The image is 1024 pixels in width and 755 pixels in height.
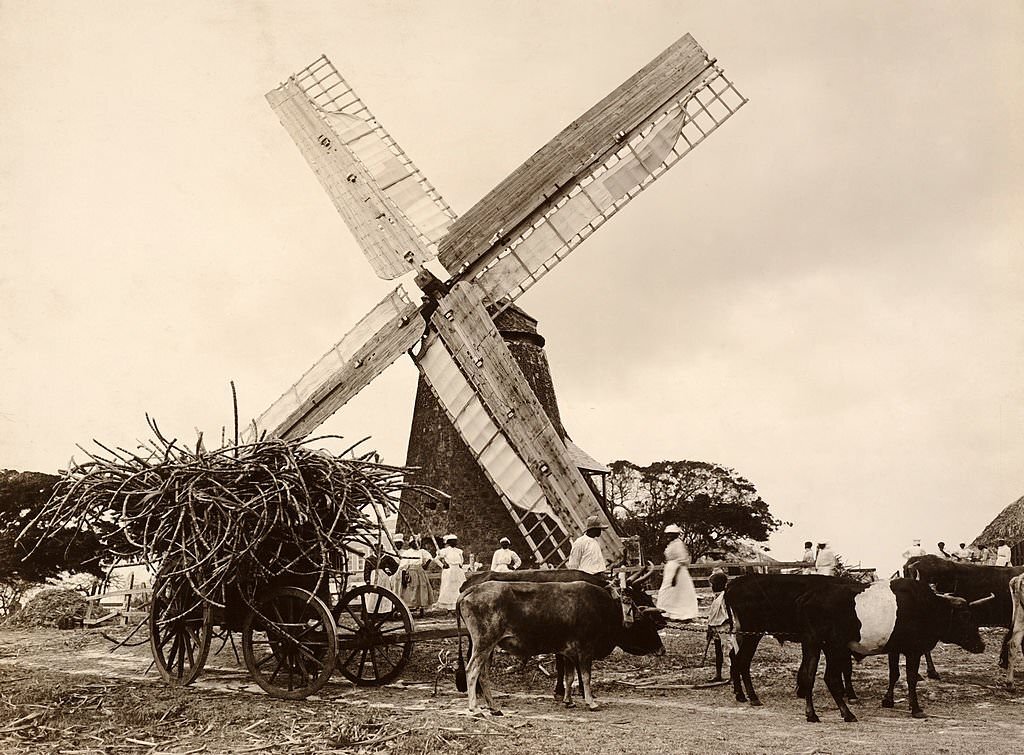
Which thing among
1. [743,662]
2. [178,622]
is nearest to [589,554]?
[743,662]

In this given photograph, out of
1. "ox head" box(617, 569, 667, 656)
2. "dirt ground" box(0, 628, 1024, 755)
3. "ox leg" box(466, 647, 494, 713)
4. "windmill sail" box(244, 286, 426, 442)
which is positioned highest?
"windmill sail" box(244, 286, 426, 442)

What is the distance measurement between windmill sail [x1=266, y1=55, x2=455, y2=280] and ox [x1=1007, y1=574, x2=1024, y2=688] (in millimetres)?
10472

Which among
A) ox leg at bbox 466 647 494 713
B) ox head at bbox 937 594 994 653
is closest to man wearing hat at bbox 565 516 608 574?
ox leg at bbox 466 647 494 713

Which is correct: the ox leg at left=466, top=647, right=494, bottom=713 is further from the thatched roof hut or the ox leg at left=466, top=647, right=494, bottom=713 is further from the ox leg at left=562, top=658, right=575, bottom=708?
the thatched roof hut

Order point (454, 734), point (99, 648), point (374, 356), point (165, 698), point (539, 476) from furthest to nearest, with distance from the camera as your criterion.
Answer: point (374, 356), point (539, 476), point (99, 648), point (165, 698), point (454, 734)

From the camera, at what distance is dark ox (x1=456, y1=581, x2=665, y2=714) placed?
705cm

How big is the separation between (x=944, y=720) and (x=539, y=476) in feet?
26.0

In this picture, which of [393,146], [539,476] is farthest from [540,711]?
[393,146]

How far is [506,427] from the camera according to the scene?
46.4 feet

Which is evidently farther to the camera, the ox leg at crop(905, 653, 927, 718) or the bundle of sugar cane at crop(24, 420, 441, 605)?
the bundle of sugar cane at crop(24, 420, 441, 605)

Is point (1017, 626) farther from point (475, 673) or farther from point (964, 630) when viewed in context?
point (475, 673)

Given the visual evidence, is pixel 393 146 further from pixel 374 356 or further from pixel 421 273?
pixel 374 356

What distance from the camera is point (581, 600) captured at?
24.0 feet

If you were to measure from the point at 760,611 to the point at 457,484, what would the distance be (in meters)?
8.89
